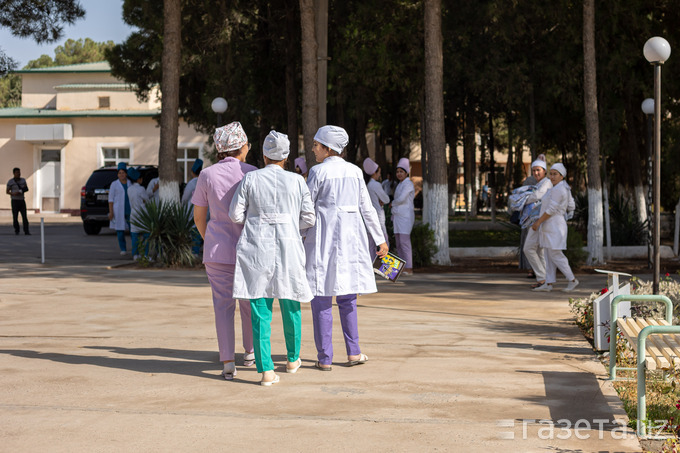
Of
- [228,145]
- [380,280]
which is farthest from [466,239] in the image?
A: [228,145]

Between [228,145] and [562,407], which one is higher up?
[228,145]

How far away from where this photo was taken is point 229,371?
7176 millimetres

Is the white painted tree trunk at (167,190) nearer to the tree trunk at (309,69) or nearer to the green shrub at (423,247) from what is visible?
the tree trunk at (309,69)

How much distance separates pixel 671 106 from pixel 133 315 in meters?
19.9

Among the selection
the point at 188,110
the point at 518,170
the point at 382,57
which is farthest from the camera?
the point at 518,170

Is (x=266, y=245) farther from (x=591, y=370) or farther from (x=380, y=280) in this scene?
(x=380, y=280)

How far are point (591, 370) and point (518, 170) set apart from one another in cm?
3632

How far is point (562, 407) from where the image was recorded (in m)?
6.17

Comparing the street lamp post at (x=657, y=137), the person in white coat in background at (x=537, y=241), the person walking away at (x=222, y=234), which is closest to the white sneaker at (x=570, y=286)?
the person in white coat in background at (x=537, y=241)

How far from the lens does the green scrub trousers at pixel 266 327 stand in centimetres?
696

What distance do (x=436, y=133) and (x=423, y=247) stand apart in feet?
7.18

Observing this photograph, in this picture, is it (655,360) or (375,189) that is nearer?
(655,360)

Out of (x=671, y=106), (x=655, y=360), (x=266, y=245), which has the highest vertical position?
(x=671, y=106)

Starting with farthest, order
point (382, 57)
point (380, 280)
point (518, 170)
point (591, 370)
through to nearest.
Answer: point (518, 170), point (382, 57), point (380, 280), point (591, 370)
